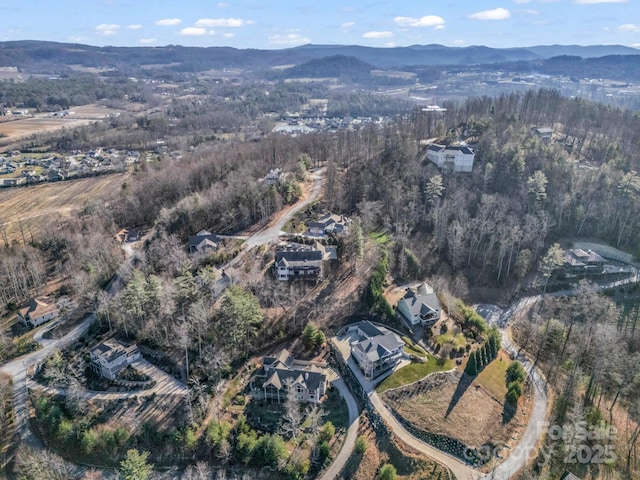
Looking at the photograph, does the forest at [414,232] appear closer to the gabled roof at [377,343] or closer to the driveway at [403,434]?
the driveway at [403,434]

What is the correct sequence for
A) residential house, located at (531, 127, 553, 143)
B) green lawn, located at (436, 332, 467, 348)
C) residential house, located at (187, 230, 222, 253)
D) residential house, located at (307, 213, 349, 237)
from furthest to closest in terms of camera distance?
residential house, located at (531, 127, 553, 143) → residential house, located at (307, 213, 349, 237) → residential house, located at (187, 230, 222, 253) → green lawn, located at (436, 332, 467, 348)

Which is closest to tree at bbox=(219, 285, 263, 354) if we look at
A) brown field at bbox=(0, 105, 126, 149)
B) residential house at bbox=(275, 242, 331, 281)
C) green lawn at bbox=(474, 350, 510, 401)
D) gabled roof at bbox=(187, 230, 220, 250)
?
residential house at bbox=(275, 242, 331, 281)

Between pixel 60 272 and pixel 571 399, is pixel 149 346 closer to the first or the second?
pixel 60 272

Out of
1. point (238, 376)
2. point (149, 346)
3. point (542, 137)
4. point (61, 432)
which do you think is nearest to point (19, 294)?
point (149, 346)

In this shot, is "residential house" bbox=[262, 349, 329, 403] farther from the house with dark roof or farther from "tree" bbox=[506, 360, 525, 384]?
the house with dark roof

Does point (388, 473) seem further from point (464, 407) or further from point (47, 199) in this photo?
point (47, 199)
